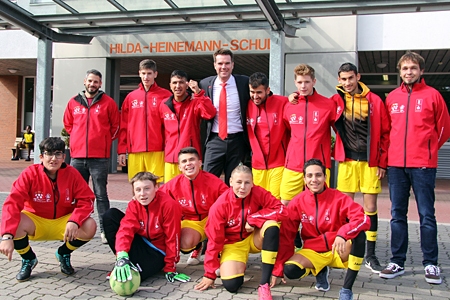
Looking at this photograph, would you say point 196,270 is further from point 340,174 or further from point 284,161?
point 340,174

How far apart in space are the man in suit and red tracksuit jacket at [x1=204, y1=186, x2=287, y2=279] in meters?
0.84

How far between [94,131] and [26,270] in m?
1.93

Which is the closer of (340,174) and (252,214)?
Result: (252,214)

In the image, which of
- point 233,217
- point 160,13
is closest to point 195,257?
point 233,217

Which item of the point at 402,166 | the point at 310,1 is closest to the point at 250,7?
the point at 310,1

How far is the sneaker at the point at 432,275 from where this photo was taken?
4461 mm

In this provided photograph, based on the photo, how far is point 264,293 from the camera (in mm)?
3844

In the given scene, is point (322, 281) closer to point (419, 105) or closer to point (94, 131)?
point (419, 105)

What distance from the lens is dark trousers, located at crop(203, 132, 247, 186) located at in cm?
520

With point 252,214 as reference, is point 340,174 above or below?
above

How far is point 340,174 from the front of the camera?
496 cm

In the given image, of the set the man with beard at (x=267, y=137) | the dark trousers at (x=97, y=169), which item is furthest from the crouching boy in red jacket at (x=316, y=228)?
the dark trousers at (x=97, y=169)

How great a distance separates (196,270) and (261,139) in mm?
1530

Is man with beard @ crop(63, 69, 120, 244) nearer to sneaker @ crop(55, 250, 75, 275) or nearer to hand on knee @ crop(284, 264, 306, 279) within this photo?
sneaker @ crop(55, 250, 75, 275)
